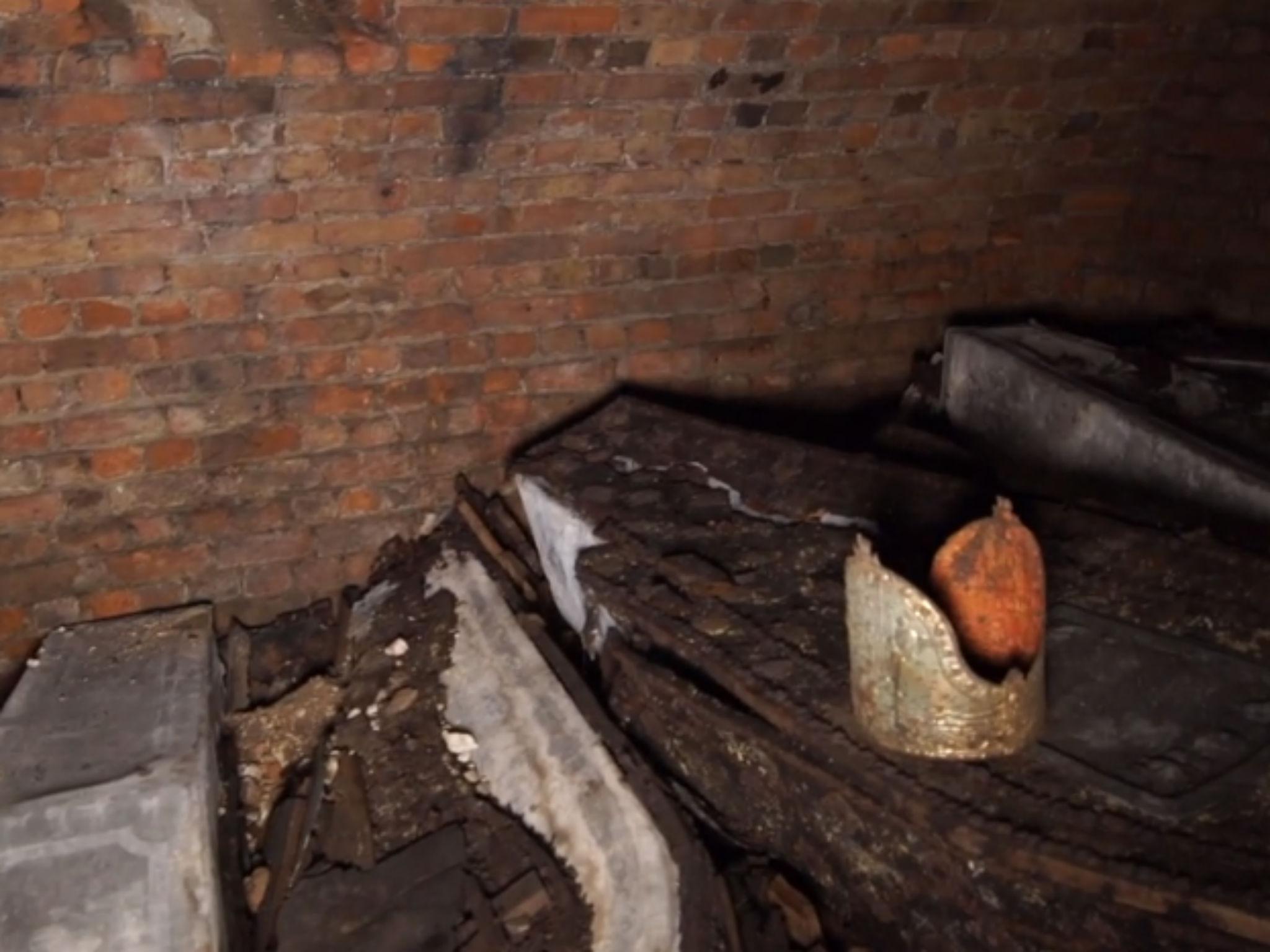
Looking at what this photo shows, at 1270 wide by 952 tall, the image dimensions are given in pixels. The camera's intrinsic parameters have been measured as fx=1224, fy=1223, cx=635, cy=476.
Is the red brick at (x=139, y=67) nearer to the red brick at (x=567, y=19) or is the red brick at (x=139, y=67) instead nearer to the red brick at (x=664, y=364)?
the red brick at (x=567, y=19)

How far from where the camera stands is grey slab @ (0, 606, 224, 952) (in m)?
2.31

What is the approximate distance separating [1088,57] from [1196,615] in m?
1.92

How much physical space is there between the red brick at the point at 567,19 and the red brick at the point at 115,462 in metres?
1.50

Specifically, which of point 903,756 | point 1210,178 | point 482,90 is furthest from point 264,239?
point 1210,178

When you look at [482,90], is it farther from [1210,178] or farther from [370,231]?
[1210,178]

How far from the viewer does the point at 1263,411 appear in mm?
3148

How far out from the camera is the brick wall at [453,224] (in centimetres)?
288

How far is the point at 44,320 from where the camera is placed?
3006 millimetres

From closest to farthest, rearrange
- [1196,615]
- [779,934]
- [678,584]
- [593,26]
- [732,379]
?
[779,934] < [1196,615] < [678,584] < [593,26] < [732,379]

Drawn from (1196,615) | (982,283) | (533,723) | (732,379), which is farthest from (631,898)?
(982,283)

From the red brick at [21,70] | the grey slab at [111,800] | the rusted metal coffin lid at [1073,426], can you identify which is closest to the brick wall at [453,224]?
the red brick at [21,70]

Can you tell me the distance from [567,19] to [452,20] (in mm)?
279

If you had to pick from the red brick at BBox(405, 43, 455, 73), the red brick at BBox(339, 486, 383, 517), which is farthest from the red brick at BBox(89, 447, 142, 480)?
the red brick at BBox(405, 43, 455, 73)

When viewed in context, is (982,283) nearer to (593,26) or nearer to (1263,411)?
(1263,411)
